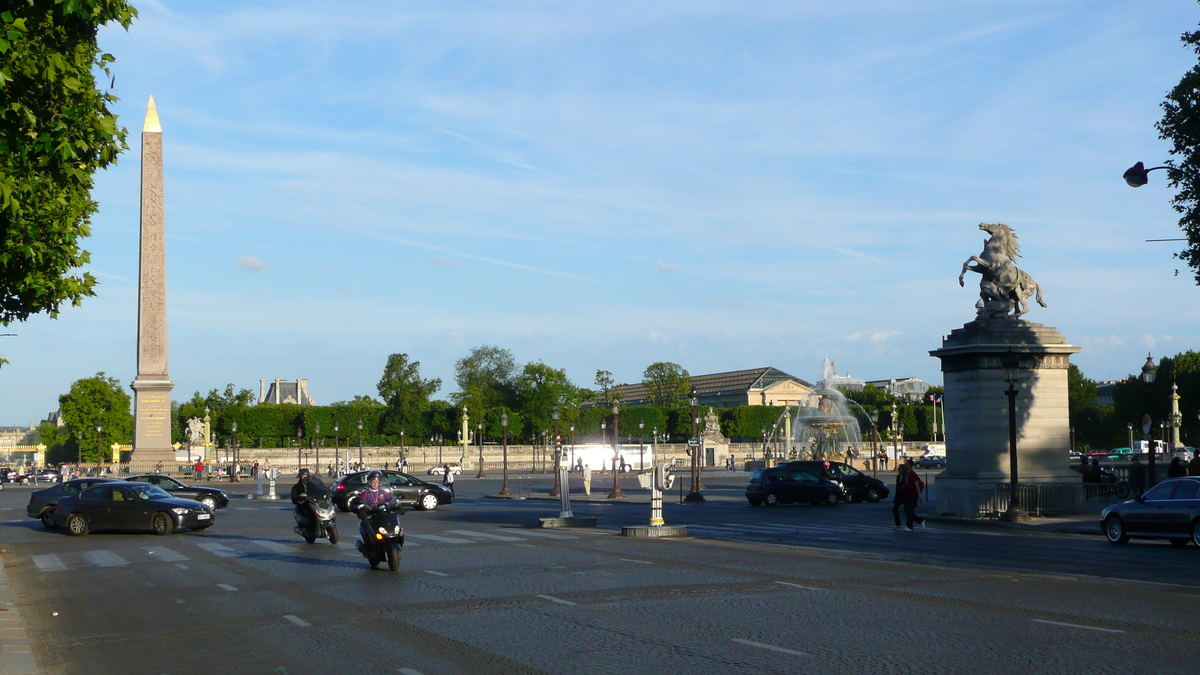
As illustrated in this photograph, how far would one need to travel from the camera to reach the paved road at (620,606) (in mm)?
10156

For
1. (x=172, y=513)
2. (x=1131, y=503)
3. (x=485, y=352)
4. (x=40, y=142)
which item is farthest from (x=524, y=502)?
(x=485, y=352)

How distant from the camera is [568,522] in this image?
29.3 meters

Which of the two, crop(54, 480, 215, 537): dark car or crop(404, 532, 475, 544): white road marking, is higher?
crop(54, 480, 215, 537): dark car

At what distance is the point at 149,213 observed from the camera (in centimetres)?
6128

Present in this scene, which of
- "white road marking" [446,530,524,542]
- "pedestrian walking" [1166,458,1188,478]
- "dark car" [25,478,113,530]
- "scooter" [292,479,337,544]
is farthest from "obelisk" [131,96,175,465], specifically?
"pedestrian walking" [1166,458,1188,478]

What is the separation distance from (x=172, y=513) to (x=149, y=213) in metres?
36.9

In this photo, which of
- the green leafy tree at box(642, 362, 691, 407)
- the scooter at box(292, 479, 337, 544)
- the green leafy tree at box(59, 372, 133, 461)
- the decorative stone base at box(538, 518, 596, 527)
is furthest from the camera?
the green leafy tree at box(642, 362, 691, 407)

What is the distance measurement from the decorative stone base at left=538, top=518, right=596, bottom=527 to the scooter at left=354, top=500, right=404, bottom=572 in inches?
437

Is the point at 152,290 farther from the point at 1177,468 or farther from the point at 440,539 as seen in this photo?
the point at 1177,468

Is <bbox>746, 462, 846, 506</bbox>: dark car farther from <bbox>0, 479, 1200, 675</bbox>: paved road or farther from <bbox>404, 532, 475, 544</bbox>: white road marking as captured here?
<bbox>404, 532, 475, 544</bbox>: white road marking

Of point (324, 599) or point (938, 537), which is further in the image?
point (938, 537)

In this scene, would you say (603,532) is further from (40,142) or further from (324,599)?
(40,142)

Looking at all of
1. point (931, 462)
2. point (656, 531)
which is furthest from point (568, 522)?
point (931, 462)

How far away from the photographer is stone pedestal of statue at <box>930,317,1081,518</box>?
30844mm
